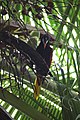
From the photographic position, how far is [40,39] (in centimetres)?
78

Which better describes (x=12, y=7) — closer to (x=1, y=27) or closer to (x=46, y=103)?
(x=1, y=27)

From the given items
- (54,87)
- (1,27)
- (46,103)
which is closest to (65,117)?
(54,87)

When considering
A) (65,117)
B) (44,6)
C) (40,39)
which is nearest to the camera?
(44,6)

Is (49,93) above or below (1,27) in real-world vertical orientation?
below

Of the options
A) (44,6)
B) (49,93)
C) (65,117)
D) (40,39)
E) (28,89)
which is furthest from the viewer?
(28,89)

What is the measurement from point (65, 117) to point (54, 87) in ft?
0.36

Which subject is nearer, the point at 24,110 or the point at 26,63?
the point at 26,63

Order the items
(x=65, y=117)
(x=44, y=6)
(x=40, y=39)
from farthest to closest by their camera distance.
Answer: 1. (x=65, y=117)
2. (x=40, y=39)
3. (x=44, y=6)

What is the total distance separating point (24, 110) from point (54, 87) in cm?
18

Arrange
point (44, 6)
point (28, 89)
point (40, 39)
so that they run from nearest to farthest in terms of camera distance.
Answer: point (44, 6), point (40, 39), point (28, 89)

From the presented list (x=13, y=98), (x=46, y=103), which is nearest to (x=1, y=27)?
(x=13, y=98)

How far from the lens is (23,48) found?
714 mm

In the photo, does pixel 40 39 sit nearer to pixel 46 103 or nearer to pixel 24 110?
pixel 24 110

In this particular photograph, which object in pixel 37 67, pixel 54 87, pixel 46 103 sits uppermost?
pixel 37 67
